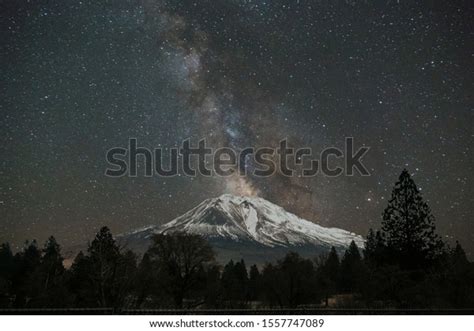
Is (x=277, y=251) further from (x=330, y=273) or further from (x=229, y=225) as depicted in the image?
(x=330, y=273)

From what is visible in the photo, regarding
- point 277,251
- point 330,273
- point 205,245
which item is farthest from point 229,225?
point 205,245

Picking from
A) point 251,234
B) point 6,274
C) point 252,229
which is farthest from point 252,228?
point 6,274

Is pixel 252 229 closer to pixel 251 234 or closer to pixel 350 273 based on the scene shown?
pixel 251 234

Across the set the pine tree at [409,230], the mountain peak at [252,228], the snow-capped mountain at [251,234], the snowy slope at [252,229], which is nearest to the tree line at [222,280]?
the pine tree at [409,230]

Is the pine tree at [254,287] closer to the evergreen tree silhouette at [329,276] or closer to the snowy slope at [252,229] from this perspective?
the evergreen tree silhouette at [329,276]

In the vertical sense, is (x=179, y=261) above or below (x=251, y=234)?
below

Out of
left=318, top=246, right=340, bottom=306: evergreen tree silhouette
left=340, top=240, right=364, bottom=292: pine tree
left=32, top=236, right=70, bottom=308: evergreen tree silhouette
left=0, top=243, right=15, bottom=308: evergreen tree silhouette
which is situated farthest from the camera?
left=340, top=240, right=364, bottom=292: pine tree

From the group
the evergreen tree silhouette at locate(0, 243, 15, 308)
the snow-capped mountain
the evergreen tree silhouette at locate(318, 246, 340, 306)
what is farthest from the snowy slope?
the evergreen tree silhouette at locate(0, 243, 15, 308)

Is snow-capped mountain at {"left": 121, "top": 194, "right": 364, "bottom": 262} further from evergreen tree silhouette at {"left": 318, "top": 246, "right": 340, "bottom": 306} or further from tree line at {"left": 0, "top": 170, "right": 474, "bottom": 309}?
tree line at {"left": 0, "top": 170, "right": 474, "bottom": 309}
